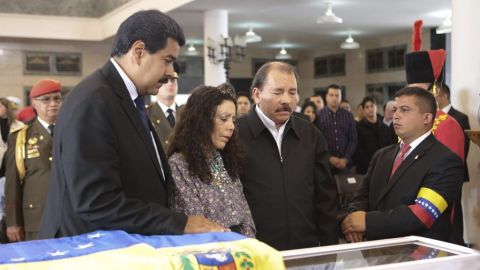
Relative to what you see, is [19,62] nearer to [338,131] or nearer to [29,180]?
[338,131]

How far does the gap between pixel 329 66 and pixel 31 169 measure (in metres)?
12.8

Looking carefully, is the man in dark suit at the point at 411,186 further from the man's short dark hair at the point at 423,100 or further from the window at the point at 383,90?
the window at the point at 383,90

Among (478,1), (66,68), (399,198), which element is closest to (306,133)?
(399,198)

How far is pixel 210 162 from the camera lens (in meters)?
2.46

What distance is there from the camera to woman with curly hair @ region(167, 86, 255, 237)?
92.7 inches

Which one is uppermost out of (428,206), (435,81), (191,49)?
(191,49)

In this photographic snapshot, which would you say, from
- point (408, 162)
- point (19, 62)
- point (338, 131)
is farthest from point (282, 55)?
point (408, 162)

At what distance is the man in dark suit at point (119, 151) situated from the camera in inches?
64.5

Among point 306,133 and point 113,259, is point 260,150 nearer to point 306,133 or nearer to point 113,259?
point 306,133

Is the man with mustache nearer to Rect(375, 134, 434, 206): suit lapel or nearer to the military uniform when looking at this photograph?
Rect(375, 134, 434, 206): suit lapel

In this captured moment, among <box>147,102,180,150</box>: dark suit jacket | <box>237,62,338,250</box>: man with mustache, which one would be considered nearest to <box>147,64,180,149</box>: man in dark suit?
<box>147,102,180,150</box>: dark suit jacket

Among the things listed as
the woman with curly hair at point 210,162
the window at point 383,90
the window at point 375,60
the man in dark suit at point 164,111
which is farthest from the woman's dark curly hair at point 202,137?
the window at point 375,60

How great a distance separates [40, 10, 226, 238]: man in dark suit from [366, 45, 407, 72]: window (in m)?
12.1

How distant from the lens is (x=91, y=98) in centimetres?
172
